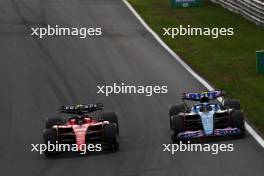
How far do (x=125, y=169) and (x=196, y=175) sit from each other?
5.09 feet

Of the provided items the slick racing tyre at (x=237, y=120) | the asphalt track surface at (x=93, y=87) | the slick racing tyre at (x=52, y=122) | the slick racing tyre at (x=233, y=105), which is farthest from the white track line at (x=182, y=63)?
the slick racing tyre at (x=52, y=122)

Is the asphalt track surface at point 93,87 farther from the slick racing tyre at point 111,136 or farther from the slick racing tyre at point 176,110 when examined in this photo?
the slick racing tyre at point 176,110

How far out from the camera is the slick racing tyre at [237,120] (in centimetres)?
1727

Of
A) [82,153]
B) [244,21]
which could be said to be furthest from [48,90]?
[244,21]

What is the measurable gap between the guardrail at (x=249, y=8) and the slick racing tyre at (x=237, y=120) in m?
15.8

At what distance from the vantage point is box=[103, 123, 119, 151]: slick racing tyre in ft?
55.7

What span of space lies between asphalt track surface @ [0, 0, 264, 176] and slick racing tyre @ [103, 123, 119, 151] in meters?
0.23

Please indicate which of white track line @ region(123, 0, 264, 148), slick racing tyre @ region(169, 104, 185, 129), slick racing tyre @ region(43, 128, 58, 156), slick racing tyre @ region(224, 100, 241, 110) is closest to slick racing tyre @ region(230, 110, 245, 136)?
white track line @ region(123, 0, 264, 148)

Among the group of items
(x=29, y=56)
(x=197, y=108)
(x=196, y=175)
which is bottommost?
(x=196, y=175)

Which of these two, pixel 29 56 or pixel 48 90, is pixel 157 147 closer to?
pixel 48 90

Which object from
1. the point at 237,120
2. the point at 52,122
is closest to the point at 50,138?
→ the point at 52,122

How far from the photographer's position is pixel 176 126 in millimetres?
17328

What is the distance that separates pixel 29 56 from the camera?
94.8 ft

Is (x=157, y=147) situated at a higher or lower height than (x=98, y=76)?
lower
